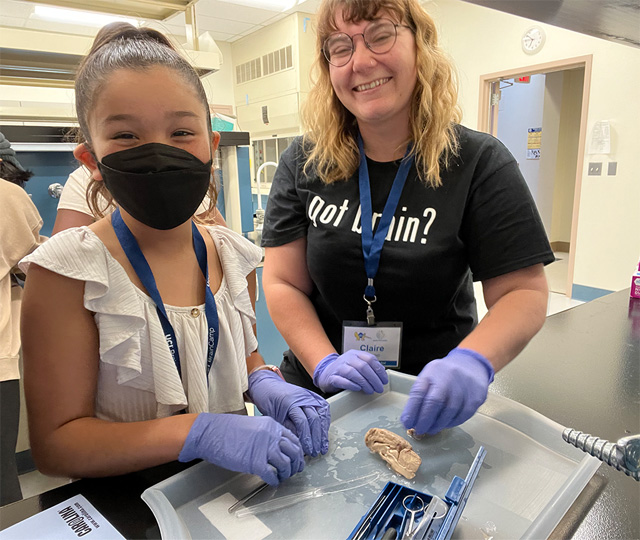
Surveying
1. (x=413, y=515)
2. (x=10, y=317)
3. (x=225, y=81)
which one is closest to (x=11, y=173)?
(x=10, y=317)

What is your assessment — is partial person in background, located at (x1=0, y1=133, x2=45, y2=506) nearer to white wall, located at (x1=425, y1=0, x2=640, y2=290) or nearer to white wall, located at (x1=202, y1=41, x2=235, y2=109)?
white wall, located at (x1=425, y1=0, x2=640, y2=290)

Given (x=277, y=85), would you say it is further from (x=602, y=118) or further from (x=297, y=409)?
(x=297, y=409)

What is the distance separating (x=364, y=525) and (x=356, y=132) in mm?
991

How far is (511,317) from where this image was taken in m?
1.05

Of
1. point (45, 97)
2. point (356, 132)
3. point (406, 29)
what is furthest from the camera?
point (45, 97)

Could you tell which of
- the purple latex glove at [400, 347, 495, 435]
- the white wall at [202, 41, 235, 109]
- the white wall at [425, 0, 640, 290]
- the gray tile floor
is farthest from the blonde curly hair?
the white wall at [202, 41, 235, 109]

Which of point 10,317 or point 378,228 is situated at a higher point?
point 378,228

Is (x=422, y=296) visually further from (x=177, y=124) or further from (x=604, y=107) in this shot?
(x=604, y=107)

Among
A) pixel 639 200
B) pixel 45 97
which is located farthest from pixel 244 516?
pixel 45 97

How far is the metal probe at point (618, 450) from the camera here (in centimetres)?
57

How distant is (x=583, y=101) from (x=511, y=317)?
3.89 meters

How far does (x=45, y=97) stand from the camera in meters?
5.77

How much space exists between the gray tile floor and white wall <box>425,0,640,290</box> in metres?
0.26

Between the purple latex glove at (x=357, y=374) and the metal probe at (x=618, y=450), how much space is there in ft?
1.30
